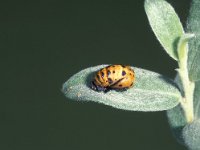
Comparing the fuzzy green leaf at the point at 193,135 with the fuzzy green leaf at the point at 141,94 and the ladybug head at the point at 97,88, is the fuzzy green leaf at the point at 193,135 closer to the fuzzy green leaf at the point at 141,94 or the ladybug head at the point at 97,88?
the fuzzy green leaf at the point at 141,94

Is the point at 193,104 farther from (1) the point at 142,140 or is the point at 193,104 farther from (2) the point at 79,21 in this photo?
(2) the point at 79,21

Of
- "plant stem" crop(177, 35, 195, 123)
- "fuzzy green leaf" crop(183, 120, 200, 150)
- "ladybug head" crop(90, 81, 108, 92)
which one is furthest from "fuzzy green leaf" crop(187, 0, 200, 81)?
"ladybug head" crop(90, 81, 108, 92)

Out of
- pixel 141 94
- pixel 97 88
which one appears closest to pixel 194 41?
pixel 141 94

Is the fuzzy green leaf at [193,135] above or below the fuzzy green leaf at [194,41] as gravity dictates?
below

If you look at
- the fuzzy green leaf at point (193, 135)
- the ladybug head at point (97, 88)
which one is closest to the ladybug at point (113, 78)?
the ladybug head at point (97, 88)

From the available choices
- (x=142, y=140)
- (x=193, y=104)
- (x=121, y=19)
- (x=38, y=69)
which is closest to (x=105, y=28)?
(x=121, y=19)

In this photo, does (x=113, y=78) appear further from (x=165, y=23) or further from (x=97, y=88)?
(x=165, y=23)
